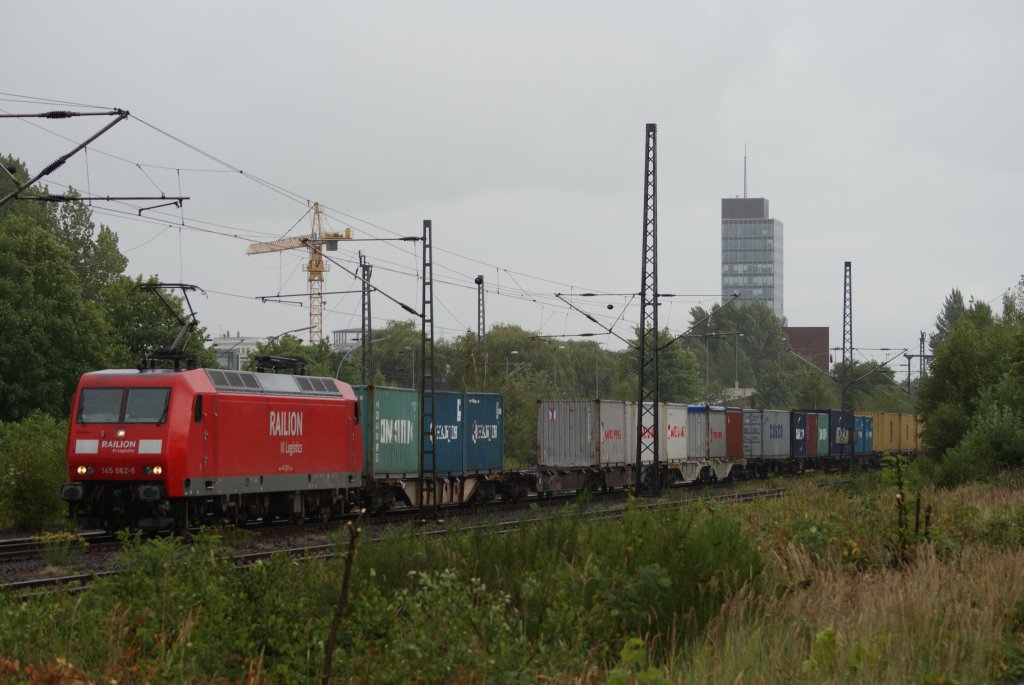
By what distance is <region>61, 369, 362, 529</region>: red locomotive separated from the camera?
20328 mm

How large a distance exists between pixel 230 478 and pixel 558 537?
431 inches

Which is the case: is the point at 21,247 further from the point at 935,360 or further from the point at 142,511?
the point at 935,360

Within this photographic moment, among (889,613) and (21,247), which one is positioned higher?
(21,247)

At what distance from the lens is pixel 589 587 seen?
993 cm

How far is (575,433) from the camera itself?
37781mm

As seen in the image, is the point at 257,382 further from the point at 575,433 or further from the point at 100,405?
the point at 575,433

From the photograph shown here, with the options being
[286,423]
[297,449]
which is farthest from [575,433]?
[286,423]

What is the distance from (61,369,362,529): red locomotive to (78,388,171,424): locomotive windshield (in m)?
0.02

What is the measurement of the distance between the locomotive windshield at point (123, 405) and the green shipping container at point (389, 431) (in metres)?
6.79

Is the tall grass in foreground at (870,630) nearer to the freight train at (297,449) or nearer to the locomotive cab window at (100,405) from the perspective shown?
the freight train at (297,449)

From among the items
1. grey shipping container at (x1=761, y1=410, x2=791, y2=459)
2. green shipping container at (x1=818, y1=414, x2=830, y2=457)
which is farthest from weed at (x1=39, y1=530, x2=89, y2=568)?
green shipping container at (x1=818, y1=414, x2=830, y2=457)

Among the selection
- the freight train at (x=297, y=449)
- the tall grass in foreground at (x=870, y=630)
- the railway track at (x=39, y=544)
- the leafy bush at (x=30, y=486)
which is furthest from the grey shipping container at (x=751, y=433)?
the tall grass in foreground at (x=870, y=630)

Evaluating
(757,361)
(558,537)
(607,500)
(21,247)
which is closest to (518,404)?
(607,500)

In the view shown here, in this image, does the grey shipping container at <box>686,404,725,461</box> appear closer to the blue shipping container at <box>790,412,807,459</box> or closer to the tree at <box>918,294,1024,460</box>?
the blue shipping container at <box>790,412,807,459</box>
